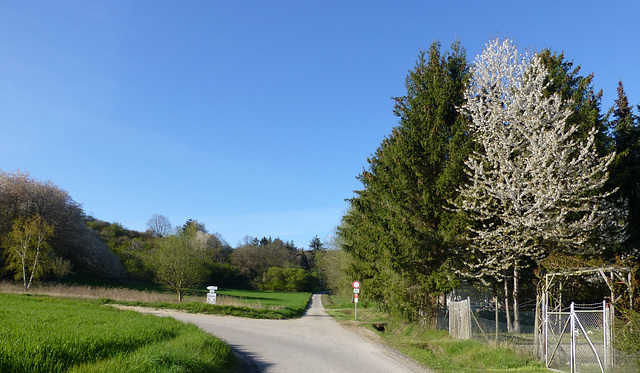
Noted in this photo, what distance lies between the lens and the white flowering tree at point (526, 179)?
1569 cm

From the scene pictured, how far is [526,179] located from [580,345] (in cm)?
640

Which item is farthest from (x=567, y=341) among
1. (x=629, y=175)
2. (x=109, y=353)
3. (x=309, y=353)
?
(x=109, y=353)

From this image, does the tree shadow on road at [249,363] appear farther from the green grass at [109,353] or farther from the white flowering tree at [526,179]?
the white flowering tree at [526,179]

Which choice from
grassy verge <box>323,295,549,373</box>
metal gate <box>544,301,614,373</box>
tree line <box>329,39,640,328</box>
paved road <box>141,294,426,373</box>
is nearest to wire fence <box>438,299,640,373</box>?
metal gate <box>544,301,614,373</box>

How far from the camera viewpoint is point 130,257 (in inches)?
2729

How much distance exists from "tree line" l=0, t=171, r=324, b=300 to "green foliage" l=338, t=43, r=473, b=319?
20627 millimetres

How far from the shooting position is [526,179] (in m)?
16.5

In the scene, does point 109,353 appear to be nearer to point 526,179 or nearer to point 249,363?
point 249,363

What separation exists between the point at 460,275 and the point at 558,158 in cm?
602

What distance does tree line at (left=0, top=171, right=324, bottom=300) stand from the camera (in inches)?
1403

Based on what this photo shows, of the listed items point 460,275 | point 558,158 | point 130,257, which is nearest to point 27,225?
point 130,257

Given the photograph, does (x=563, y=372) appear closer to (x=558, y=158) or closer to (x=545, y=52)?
(x=558, y=158)

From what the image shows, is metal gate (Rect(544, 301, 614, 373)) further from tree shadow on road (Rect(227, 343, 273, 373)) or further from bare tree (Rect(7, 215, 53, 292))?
bare tree (Rect(7, 215, 53, 292))

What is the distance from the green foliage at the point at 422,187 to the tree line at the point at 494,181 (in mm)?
55
